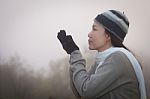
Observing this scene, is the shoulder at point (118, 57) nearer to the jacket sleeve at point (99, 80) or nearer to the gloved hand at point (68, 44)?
the jacket sleeve at point (99, 80)

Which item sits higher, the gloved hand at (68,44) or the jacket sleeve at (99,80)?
the gloved hand at (68,44)

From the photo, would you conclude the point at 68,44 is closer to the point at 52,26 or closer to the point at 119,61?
the point at 119,61

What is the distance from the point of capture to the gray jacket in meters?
0.94

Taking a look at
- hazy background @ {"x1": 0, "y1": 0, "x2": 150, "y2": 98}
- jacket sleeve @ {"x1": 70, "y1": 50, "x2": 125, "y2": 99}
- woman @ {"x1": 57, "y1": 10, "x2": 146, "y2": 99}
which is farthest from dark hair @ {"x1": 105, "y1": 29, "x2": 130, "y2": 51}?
hazy background @ {"x1": 0, "y1": 0, "x2": 150, "y2": 98}

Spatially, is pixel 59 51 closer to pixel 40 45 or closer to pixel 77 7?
pixel 40 45

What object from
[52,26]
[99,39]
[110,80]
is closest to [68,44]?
[99,39]

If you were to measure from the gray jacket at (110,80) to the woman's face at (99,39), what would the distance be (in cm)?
9

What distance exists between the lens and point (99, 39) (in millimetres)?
1055

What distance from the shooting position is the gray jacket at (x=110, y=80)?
36.8 inches

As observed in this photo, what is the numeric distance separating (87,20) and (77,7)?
104 mm

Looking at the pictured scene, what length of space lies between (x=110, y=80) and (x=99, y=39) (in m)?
0.18

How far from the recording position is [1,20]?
1.94 meters

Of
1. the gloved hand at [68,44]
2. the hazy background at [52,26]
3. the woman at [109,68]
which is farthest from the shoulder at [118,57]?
the hazy background at [52,26]

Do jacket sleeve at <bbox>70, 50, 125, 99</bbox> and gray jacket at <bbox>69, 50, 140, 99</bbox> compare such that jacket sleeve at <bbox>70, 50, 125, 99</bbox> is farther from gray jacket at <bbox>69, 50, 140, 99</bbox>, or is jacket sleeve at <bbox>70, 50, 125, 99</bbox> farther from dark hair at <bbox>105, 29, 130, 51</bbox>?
dark hair at <bbox>105, 29, 130, 51</bbox>
